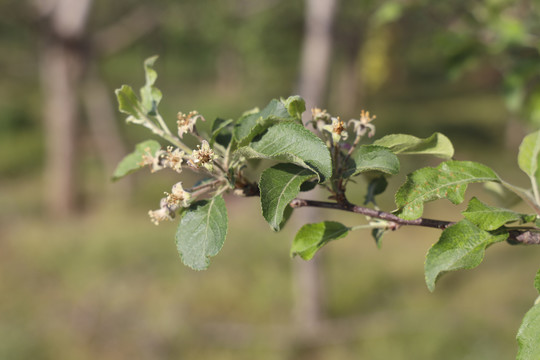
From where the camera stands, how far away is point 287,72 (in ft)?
45.2

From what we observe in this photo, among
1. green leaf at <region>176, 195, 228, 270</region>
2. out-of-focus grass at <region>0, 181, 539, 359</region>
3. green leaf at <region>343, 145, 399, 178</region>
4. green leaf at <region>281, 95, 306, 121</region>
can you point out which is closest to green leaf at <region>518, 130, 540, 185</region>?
green leaf at <region>343, 145, 399, 178</region>

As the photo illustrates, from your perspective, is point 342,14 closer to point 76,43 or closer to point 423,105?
point 76,43

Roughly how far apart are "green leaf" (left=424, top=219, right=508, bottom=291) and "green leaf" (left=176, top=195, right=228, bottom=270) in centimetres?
37

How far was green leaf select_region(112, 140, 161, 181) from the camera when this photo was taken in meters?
1.07

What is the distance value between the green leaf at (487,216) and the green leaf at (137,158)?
65cm

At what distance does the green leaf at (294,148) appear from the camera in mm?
817

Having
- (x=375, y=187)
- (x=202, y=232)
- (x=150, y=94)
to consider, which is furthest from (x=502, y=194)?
(x=150, y=94)

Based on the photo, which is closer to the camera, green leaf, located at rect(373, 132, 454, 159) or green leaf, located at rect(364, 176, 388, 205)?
green leaf, located at rect(373, 132, 454, 159)

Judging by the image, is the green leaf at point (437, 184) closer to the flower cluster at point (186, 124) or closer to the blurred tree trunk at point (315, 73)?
the flower cluster at point (186, 124)

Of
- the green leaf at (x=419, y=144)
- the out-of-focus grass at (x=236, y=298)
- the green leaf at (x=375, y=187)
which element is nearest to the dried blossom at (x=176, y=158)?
the green leaf at (x=419, y=144)

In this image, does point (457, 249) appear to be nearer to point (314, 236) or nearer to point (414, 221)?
point (414, 221)

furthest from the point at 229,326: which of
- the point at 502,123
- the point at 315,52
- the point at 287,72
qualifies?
the point at 502,123

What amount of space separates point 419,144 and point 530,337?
39cm

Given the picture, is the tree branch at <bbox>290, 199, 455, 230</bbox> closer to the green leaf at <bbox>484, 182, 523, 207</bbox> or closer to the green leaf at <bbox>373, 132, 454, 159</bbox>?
the green leaf at <bbox>373, 132, 454, 159</bbox>
